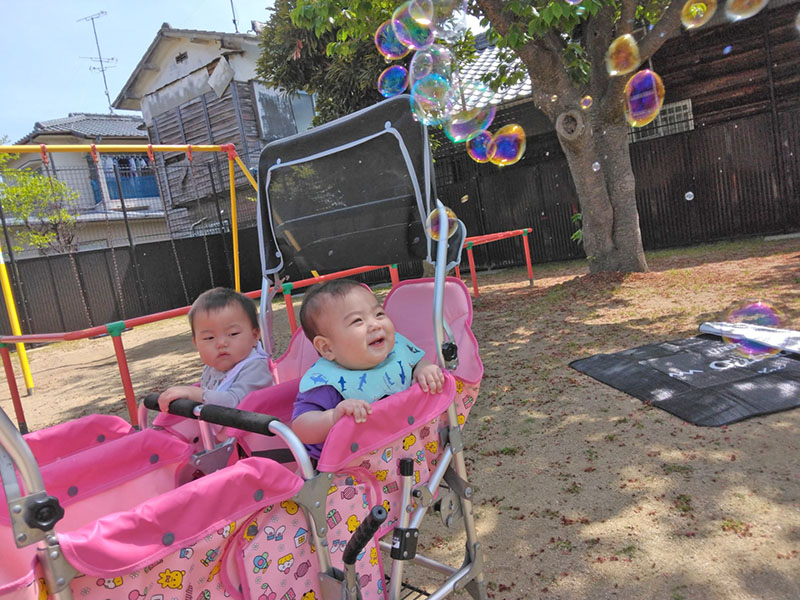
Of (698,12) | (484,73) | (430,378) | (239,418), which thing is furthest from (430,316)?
(484,73)

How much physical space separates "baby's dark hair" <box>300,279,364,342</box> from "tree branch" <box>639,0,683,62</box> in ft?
22.4

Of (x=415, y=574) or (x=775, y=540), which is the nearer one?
(x=775, y=540)

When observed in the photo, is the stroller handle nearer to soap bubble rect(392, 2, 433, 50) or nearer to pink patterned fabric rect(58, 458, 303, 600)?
pink patterned fabric rect(58, 458, 303, 600)

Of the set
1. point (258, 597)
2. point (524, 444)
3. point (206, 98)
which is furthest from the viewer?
point (206, 98)

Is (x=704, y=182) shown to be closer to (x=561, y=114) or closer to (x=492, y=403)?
(x=561, y=114)

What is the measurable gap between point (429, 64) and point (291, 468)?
4225 millimetres

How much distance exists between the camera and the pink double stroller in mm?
1202

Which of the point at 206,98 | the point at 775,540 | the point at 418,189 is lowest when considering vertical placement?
the point at 775,540

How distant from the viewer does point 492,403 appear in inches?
170

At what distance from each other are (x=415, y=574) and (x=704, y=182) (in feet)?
35.8

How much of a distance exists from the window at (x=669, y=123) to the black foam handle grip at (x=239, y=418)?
12.2 meters

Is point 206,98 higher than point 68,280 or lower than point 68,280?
higher

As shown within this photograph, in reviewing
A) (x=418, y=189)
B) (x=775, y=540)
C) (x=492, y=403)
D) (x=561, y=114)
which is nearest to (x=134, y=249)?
(x=561, y=114)

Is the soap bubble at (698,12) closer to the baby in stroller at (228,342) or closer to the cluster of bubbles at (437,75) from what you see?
the cluster of bubbles at (437,75)
